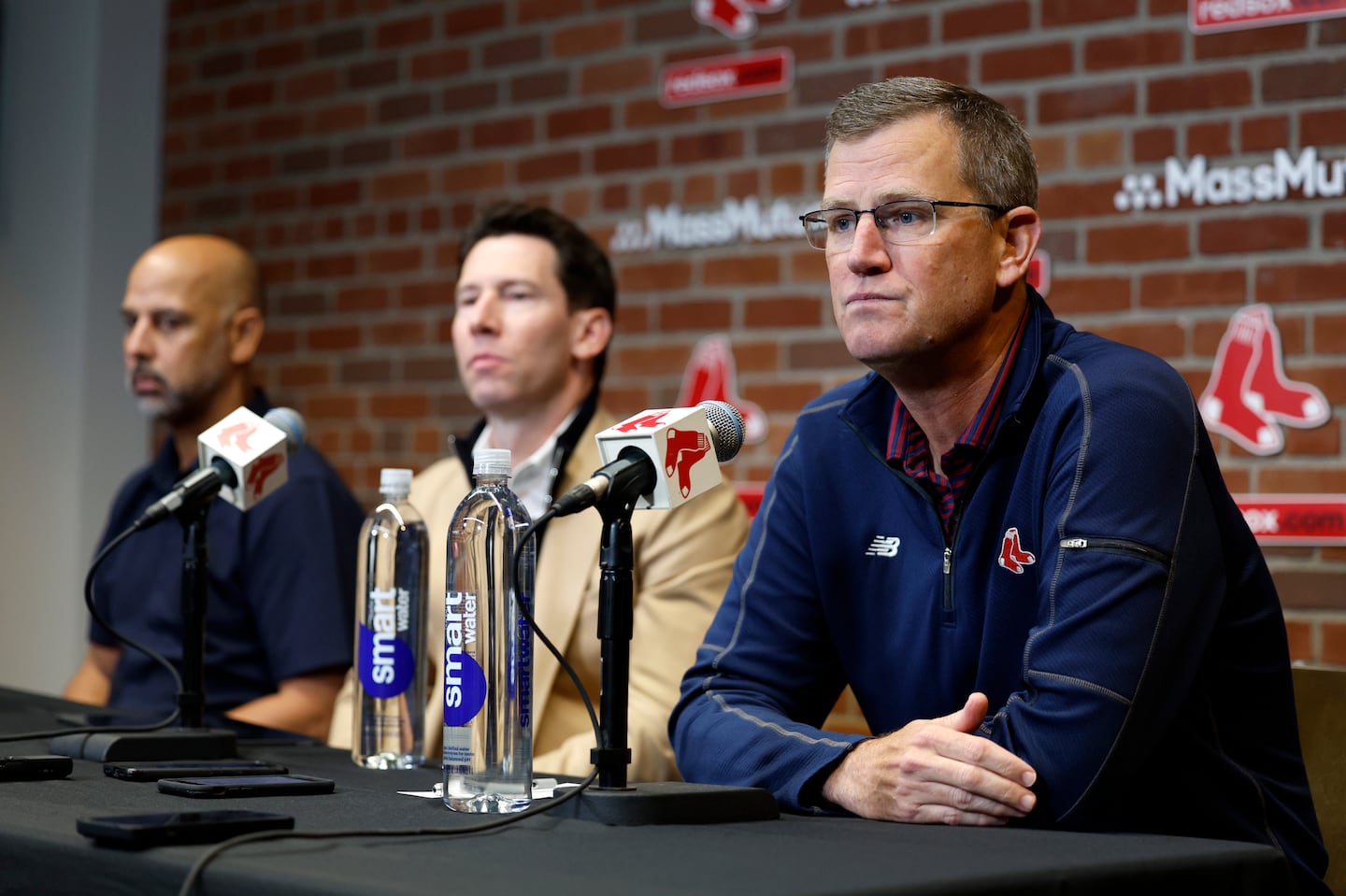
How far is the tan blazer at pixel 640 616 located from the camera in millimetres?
2172

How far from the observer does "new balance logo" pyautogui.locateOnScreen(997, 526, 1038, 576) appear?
5.11ft

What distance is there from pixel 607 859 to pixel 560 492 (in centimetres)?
138

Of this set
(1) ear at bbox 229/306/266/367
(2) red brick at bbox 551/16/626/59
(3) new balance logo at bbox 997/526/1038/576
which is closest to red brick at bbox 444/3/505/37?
(2) red brick at bbox 551/16/626/59

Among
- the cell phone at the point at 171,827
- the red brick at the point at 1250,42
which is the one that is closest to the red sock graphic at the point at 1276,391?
the red brick at the point at 1250,42

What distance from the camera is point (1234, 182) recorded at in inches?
98.5

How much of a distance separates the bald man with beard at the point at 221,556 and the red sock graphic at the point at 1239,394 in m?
1.49

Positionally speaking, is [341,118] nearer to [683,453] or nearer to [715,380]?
[715,380]

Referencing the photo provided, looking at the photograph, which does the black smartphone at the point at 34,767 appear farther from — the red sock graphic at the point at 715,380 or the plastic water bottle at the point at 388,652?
the red sock graphic at the point at 715,380

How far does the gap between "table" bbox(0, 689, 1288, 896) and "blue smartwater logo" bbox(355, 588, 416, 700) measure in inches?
14.9

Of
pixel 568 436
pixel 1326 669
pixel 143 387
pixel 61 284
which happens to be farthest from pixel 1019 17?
pixel 61 284

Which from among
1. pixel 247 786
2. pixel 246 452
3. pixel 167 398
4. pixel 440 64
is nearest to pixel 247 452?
pixel 246 452

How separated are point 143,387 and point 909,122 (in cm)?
181

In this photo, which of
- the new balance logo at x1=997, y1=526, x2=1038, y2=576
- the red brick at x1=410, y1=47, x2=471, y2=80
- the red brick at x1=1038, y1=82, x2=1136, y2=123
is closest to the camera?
the new balance logo at x1=997, y1=526, x2=1038, y2=576

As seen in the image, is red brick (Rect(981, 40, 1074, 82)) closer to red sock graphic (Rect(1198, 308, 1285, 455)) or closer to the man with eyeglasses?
red sock graphic (Rect(1198, 308, 1285, 455))
